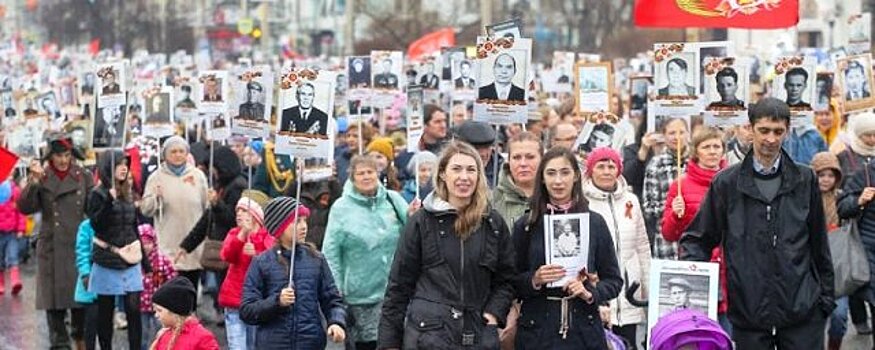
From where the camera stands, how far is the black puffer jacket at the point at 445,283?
8336mm

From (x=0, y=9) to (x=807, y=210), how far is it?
85.2 m

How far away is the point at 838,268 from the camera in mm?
12406

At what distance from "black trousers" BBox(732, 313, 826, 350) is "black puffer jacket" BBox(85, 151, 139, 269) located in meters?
5.78

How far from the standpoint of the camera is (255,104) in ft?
46.5

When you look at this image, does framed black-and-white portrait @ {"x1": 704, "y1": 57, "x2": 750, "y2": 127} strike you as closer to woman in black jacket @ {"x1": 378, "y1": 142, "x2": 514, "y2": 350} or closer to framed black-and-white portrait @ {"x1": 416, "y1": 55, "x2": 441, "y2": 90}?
woman in black jacket @ {"x1": 378, "y1": 142, "x2": 514, "y2": 350}

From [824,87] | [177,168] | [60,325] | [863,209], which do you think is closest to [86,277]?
[60,325]

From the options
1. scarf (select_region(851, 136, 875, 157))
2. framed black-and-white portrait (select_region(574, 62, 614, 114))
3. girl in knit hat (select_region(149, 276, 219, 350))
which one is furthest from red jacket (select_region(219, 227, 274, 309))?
framed black-and-white portrait (select_region(574, 62, 614, 114))

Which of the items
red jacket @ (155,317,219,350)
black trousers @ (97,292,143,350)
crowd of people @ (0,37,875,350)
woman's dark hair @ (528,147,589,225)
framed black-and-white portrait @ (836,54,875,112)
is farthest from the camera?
framed black-and-white portrait @ (836,54,875,112)

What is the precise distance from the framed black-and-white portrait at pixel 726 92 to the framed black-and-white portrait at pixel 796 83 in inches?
15.7

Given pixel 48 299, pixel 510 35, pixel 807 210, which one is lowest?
pixel 48 299

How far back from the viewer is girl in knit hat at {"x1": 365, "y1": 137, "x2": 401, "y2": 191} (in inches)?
565

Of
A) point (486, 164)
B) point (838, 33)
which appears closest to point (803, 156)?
point (486, 164)

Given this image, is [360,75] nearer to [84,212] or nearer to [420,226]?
[84,212]

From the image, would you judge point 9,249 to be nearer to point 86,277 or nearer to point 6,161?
point 6,161
